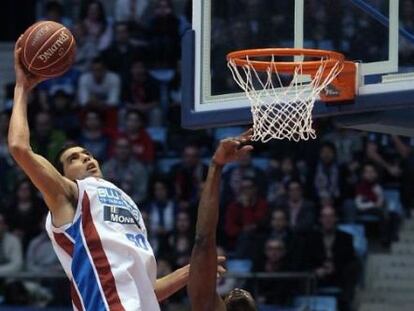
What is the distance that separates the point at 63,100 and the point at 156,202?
1.78 m

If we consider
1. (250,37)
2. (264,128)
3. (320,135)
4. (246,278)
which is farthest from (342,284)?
(264,128)

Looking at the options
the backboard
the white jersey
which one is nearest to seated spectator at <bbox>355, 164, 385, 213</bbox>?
the backboard

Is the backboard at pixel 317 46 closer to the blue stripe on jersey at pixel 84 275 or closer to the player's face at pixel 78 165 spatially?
the player's face at pixel 78 165

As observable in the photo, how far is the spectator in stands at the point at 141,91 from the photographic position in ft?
40.6

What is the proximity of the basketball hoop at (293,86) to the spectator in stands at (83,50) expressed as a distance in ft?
22.5

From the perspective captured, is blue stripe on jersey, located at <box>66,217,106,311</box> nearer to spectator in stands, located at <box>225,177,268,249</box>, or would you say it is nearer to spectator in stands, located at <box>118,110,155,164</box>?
spectator in stands, located at <box>225,177,268,249</box>

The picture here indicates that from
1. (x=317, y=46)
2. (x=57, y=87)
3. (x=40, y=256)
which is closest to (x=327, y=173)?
(x=40, y=256)

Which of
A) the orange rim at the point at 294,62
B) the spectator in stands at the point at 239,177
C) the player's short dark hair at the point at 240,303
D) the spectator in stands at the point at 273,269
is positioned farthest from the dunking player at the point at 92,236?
the spectator in stands at the point at 239,177

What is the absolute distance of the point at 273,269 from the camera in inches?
399

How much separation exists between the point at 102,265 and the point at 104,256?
0.10 ft

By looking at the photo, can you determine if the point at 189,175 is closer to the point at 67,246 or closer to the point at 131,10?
the point at 131,10

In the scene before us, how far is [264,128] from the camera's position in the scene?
6.10 meters

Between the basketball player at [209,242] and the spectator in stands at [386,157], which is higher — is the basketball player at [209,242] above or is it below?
above

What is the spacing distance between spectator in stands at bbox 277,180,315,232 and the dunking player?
5.81 m
